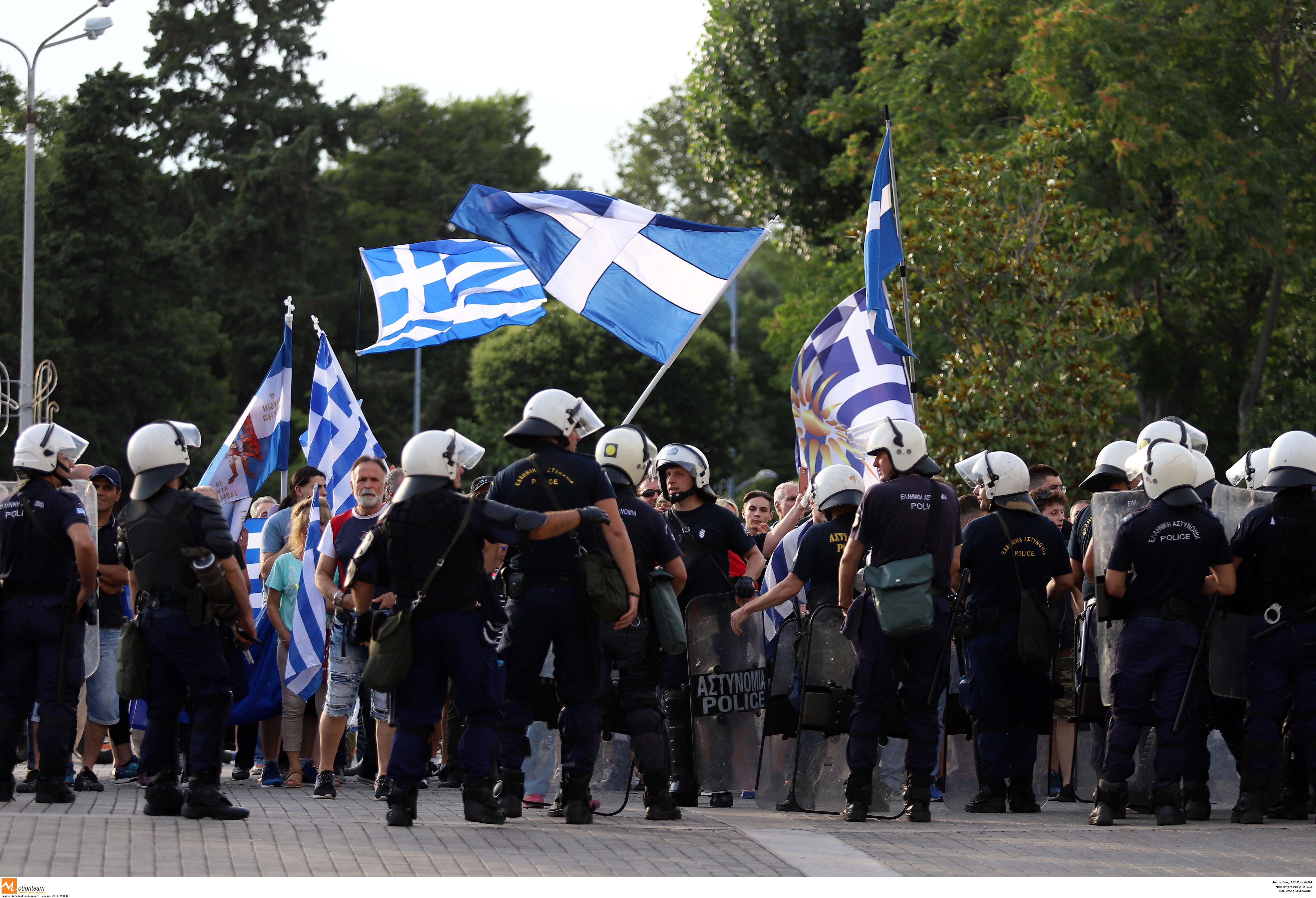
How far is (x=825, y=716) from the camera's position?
29.2ft

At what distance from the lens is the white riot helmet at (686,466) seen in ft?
30.3

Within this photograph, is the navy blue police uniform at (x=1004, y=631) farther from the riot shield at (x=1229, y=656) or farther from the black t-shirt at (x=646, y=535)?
the black t-shirt at (x=646, y=535)

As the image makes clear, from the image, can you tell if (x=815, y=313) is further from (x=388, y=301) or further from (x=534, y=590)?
(x=534, y=590)

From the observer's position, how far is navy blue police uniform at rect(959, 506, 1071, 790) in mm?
9156

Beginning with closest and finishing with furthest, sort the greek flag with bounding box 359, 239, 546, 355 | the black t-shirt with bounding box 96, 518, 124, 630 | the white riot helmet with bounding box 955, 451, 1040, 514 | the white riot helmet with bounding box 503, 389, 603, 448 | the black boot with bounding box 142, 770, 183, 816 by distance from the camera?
the black boot with bounding box 142, 770, 183, 816, the white riot helmet with bounding box 503, 389, 603, 448, the white riot helmet with bounding box 955, 451, 1040, 514, the black t-shirt with bounding box 96, 518, 124, 630, the greek flag with bounding box 359, 239, 546, 355

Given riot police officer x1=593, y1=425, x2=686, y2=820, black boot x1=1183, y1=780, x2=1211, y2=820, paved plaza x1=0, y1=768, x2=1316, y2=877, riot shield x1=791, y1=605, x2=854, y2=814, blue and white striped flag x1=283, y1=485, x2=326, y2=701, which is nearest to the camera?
paved plaza x1=0, y1=768, x2=1316, y2=877

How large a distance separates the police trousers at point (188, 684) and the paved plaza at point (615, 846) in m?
0.34

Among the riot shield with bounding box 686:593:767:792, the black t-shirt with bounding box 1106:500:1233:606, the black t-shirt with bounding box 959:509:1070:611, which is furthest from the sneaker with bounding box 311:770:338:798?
the black t-shirt with bounding box 1106:500:1233:606

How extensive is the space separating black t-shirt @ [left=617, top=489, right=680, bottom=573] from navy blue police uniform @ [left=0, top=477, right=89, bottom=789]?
2768 millimetres

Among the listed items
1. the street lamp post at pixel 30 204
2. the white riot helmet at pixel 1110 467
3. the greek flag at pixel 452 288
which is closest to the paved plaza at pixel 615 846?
the white riot helmet at pixel 1110 467

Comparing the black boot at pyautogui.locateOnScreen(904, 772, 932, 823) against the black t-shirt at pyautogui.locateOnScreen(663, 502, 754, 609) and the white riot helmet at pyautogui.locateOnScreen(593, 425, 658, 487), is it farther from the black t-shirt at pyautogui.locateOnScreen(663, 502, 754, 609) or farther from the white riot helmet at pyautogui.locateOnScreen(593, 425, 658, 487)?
the white riot helmet at pyautogui.locateOnScreen(593, 425, 658, 487)

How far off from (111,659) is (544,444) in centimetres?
377

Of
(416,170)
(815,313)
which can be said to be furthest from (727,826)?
(416,170)

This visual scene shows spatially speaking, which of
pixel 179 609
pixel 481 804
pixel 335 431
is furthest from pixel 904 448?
pixel 335 431
